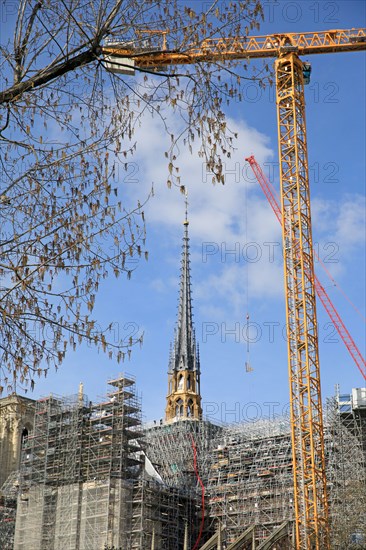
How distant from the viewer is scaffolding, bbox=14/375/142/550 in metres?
64.6

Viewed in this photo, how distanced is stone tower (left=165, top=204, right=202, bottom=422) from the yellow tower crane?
27.4 meters

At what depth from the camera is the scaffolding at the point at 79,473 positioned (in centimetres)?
6456

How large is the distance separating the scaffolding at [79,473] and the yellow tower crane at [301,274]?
13.8 meters

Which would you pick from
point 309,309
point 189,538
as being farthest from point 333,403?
point 189,538

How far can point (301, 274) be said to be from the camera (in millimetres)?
64188

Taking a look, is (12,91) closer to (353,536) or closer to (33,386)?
(33,386)

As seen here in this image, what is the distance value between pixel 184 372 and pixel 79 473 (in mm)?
29160

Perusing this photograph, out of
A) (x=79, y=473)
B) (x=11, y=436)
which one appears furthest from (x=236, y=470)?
(x=11, y=436)

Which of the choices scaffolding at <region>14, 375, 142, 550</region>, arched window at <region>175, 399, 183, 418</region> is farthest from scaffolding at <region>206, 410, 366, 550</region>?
arched window at <region>175, 399, 183, 418</region>

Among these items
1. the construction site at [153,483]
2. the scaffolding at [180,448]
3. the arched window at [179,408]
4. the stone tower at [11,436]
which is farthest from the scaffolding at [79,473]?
the arched window at [179,408]

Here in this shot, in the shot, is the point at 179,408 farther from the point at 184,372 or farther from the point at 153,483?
the point at 153,483

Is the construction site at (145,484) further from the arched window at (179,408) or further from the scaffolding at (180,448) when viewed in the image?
the arched window at (179,408)

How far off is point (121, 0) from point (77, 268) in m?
4.57

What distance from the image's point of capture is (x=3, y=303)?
49.5ft
